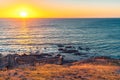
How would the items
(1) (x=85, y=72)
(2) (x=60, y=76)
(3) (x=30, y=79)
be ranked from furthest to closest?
(1) (x=85, y=72) → (2) (x=60, y=76) → (3) (x=30, y=79)

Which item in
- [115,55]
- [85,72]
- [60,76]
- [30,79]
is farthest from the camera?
[115,55]

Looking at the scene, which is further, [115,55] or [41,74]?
[115,55]

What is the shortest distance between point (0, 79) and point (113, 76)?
8.73m

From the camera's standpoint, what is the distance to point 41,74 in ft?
61.9

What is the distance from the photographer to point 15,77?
1780 centimetres

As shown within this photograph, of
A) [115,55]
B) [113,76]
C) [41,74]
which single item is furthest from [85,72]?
[115,55]

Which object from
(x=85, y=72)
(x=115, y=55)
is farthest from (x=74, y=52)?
(x=85, y=72)

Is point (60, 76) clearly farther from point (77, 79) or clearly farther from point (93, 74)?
point (93, 74)

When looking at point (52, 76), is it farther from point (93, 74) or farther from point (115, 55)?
point (115, 55)

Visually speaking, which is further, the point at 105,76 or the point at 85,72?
the point at 85,72

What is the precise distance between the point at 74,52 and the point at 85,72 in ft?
103

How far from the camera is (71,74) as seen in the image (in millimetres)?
19281

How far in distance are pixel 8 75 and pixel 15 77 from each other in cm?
101

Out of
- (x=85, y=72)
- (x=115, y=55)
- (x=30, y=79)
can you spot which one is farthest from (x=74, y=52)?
(x=30, y=79)
